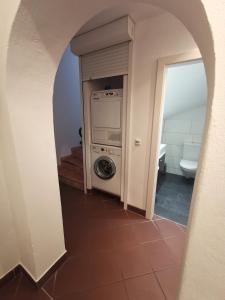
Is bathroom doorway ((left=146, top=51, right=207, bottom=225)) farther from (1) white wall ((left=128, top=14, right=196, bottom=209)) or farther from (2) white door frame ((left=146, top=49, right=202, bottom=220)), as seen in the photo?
(1) white wall ((left=128, top=14, right=196, bottom=209))

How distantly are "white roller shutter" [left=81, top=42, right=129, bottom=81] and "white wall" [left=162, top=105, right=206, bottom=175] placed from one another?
1.92m

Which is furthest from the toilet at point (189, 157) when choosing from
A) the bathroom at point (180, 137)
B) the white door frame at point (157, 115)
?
the white door frame at point (157, 115)

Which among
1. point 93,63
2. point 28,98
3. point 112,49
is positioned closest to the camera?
point 28,98

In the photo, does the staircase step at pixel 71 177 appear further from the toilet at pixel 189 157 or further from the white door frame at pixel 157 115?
the toilet at pixel 189 157

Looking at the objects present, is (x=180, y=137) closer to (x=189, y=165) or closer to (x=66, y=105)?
(x=189, y=165)

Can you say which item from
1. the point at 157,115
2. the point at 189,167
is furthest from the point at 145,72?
the point at 189,167

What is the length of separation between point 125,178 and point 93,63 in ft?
5.59

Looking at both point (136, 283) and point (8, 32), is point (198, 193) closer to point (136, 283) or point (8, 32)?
point (8, 32)

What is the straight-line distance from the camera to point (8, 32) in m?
0.74

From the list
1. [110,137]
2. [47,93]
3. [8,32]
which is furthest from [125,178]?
[8,32]

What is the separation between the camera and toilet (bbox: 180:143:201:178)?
118 inches

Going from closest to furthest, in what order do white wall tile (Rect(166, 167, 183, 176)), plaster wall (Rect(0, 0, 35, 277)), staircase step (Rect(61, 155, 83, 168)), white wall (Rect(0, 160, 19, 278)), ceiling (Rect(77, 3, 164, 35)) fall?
plaster wall (Rect(0, 0, 35, 277)) < white wall (Rect(0, 160, 19, 278)) < ceiling (Rect(77, 3, 164, 35)) < staircase step (Rect(61, 155, 83, 168)) < white wall tile (Rect(166, 167, 183, 176))

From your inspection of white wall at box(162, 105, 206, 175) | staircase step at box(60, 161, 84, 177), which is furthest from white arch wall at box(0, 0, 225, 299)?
white wall at box(162, 105, 206, 175)

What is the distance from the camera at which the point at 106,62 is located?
192 cm
